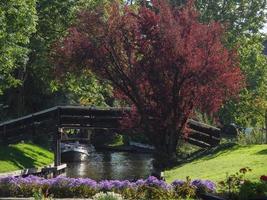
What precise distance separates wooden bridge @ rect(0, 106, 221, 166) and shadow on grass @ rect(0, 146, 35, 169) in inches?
46.1

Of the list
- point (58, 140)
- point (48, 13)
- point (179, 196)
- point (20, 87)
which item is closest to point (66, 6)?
point (48, 13)

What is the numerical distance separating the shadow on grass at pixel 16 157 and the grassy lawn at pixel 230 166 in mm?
10341

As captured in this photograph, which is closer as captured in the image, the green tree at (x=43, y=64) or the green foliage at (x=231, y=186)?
the green foliage at (x=231, y=186)

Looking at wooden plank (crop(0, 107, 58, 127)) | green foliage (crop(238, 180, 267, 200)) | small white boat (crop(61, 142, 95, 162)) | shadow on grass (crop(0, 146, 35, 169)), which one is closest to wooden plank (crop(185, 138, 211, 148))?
wooden plank (crop(0, 107, 58, 127))

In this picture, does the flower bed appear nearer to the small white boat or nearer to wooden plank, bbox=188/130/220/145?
wooden plank, bbox=188/130/220/145

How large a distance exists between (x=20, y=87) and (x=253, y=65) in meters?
21.4

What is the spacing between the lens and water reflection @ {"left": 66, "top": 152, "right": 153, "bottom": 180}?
116 feet

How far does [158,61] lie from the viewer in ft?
105

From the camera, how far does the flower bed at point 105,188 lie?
52.4ft

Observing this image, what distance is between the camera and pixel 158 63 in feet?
104

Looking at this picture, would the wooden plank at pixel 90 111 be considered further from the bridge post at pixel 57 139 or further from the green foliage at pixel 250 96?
the green foliage at pixel 250 96

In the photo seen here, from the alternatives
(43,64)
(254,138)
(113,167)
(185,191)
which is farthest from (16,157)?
(185,191)

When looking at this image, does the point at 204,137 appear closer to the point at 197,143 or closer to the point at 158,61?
the point at 197,143

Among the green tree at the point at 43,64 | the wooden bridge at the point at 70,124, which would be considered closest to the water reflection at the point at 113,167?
the wooden bridge at the point at 70,124
